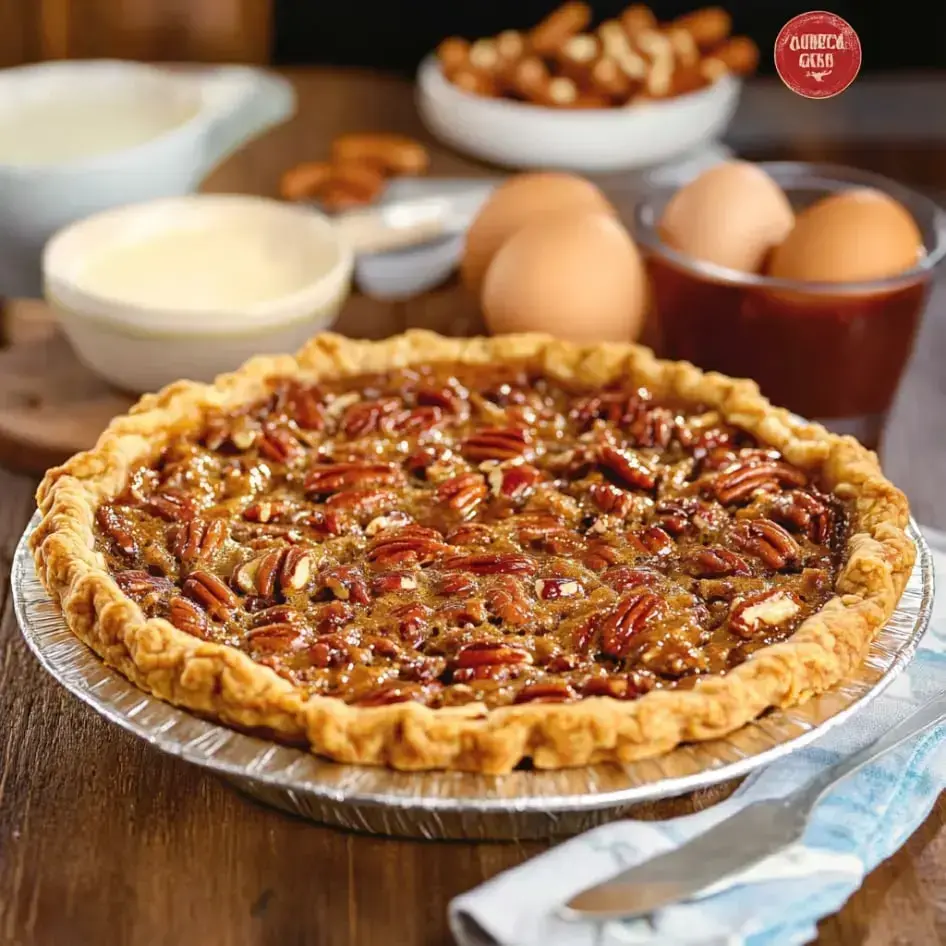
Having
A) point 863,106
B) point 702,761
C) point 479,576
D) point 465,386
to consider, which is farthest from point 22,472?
point 863,106

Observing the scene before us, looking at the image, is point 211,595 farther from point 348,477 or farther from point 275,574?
point 348,477

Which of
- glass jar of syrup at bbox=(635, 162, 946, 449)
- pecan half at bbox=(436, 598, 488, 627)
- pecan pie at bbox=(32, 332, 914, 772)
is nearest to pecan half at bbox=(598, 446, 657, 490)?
pecan pie at bbox=(32, 332, 914, 772)

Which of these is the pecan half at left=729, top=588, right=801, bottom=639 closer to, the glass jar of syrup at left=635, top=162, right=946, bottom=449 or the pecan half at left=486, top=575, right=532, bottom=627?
the pecan half at left=486, top=575, right=532, bottom=627

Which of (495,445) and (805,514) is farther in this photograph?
(495,445)

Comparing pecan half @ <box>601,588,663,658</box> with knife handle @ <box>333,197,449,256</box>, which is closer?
pecan half @ <box>601,588,663,658</box>

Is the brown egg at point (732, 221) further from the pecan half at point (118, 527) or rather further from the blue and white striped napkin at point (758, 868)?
the pecan half at point (118, 527)

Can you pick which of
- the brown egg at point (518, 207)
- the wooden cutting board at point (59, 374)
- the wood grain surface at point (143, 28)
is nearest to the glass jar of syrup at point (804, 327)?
the brown egg at point (518, 207)

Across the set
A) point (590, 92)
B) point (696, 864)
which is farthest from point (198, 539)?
point (590, 92)
